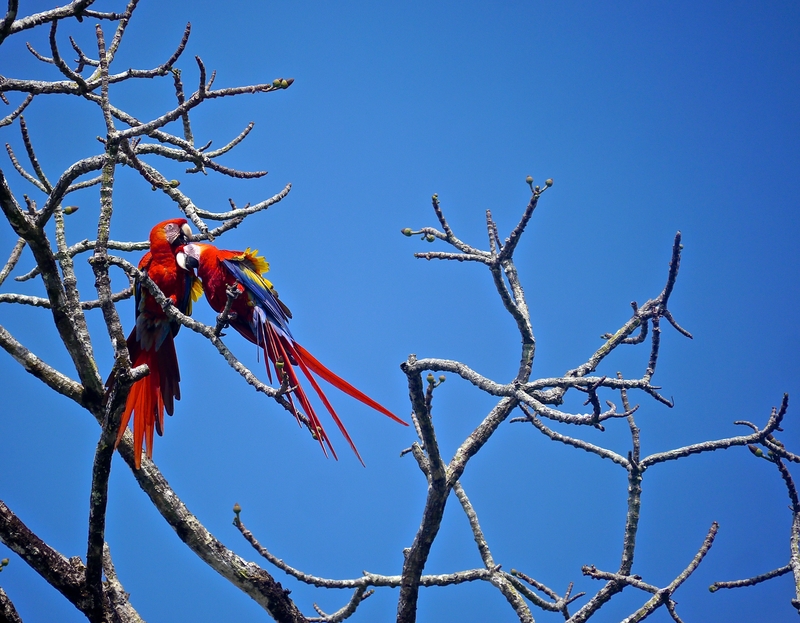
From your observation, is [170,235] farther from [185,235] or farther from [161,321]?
[161,321]

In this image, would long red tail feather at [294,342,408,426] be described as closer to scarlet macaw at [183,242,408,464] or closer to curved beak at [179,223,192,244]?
scarlet macaw at [183,242,408,464]

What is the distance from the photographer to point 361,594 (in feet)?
8.39

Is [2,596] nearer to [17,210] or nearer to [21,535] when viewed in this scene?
[21,535]

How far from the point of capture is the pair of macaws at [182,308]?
2.80 meters

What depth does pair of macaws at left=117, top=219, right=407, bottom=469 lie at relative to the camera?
2801 millimetres

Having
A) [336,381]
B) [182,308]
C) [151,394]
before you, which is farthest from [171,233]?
[336,381]

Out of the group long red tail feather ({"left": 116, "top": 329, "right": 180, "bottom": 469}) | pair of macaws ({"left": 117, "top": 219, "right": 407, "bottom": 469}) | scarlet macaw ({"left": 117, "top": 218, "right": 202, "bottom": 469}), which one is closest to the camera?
long red tail feather ({"left": 116, "top": 329, "right": 180, "bottom": 469})

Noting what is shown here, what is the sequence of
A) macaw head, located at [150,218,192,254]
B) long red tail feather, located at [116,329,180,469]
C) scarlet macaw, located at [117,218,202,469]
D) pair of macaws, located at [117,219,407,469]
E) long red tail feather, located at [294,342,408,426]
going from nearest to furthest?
1. long red tail feather, located at [294,342,408,426]
2. long red tail feather, located at [116,329,180,469]
3. pair of macaws, located at [117,219,407,469]
4. scarlet macaw, located at [117,218,202,469]
5. macaw head, located at [150,218,192,254]

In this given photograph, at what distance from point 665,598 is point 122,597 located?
6.08ft

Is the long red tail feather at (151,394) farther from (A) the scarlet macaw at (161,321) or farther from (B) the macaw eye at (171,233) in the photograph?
(B) the macaw eye at (171,233)

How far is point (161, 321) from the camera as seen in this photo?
3.12 metres

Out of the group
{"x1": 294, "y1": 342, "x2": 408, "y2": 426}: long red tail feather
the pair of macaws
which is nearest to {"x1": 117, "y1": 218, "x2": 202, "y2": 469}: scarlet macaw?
the pair of macaws

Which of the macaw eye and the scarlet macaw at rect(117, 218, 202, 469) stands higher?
the macaw eye

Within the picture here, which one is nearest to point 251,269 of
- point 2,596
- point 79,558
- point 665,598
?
point 79,558
